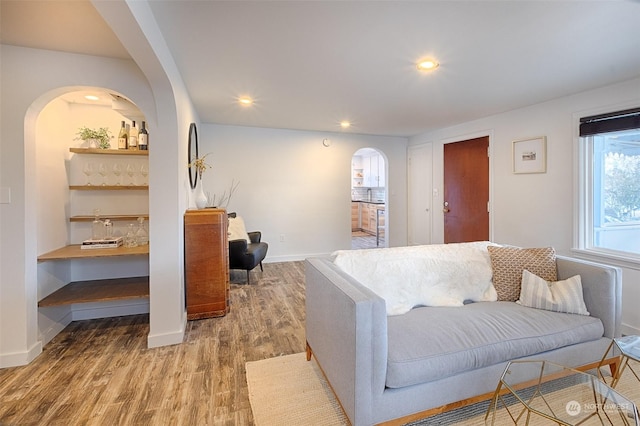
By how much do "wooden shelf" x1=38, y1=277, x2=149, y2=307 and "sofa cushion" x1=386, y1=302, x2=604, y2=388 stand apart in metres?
2.09

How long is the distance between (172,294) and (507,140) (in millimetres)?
4184

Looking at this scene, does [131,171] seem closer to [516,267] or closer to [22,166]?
[22,166]

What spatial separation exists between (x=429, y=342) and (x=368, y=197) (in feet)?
26.6

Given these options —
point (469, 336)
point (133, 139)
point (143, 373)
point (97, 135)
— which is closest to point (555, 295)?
point (469, 336)

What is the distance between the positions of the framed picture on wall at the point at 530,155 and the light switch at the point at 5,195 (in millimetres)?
4860

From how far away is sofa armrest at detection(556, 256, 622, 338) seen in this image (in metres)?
1.85

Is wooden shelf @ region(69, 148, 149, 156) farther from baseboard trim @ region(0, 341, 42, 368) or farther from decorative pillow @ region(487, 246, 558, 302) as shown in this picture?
decorative pillow @ region(487, 246, 558, 302)

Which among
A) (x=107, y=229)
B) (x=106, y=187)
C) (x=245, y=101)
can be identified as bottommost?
(x=107, y=229)

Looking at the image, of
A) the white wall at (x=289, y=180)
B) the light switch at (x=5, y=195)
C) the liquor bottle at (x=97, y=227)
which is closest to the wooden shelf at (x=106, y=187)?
the liquor bottle at (x=97, y=227)

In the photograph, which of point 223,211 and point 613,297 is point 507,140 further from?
point 223,211

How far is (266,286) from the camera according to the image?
3.85 meters

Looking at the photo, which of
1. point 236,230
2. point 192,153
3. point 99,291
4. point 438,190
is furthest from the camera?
point 438,190

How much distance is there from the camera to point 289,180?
513cm

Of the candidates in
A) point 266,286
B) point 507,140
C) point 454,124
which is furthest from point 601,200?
point 266,286
